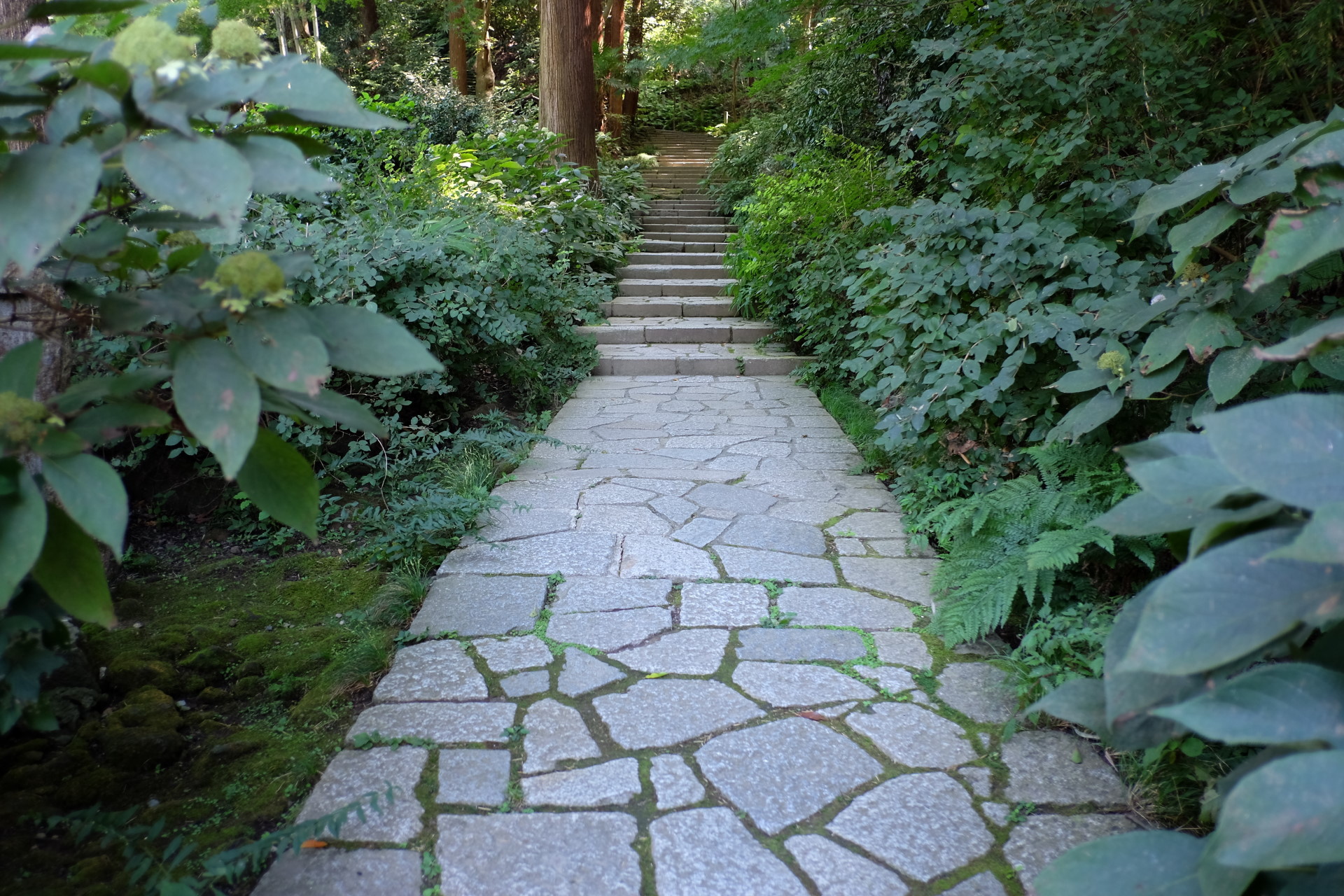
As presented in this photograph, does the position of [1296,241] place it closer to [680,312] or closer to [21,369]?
[21,369]

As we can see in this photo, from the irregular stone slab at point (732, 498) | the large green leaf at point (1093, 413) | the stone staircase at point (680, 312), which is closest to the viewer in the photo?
the large green leaf at point (1093, 413)

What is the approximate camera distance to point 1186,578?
2.58ft

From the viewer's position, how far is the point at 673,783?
75.4 inches

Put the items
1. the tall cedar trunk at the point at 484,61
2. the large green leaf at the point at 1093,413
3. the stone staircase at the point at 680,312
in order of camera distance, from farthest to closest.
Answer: the tall cedar trunk at the point at 484,61, the stone staircase at the point at 680,312, the large green leaf at the point at 1093,413

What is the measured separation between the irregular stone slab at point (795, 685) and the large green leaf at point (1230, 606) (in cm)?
156

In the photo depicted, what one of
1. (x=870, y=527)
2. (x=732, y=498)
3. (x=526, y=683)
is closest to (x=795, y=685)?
(x=526, y=683)

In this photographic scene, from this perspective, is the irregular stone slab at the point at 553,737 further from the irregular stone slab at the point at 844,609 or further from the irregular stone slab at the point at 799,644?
the irregular stone slab at the point at 844,609

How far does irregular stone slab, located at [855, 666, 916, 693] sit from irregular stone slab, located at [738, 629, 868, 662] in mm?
75

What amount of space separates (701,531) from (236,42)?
2.72 m

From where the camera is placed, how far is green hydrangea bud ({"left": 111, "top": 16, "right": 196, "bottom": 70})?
87cm

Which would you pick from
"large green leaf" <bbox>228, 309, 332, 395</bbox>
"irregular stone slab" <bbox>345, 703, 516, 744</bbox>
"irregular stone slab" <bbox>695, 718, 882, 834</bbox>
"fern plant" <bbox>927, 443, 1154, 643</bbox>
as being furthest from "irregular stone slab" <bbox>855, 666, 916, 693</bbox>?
"large green leaf" <bbox>228, 309, 332, 395</bbox>

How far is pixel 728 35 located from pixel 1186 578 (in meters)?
11.2

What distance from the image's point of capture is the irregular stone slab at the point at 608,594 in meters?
2.81

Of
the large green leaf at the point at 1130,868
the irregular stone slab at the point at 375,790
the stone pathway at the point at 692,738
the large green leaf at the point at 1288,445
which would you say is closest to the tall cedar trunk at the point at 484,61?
the stone pathway at the point at 692,738
